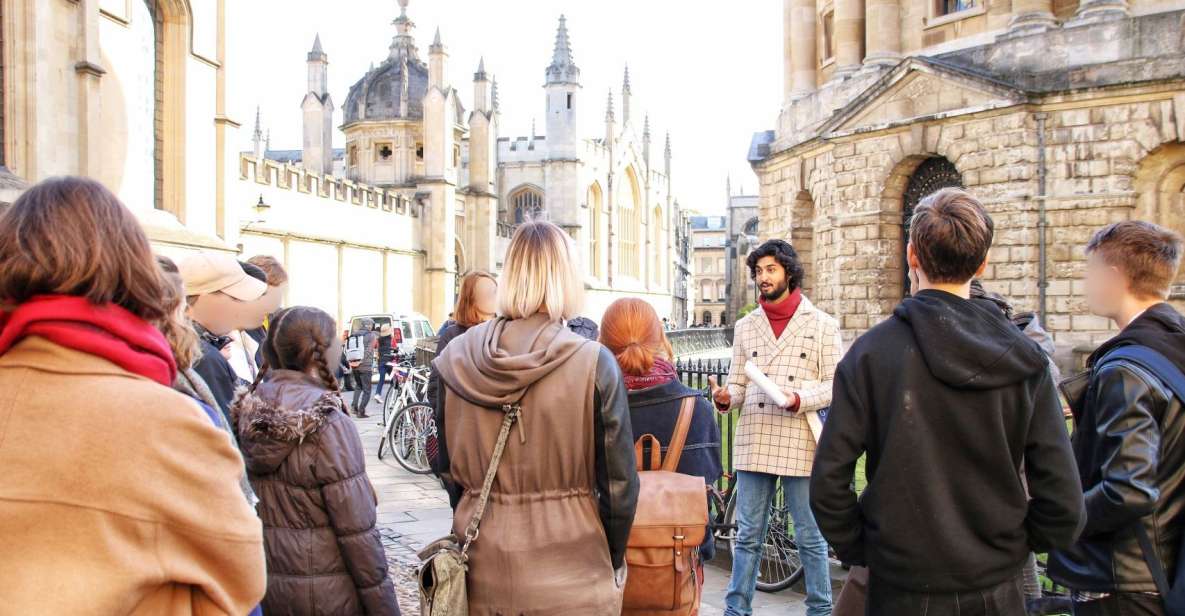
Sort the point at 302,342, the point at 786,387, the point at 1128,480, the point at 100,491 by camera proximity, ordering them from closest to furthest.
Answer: the point at 100,491
the point at 1128,480
the point at 302,342
the point at 786,387

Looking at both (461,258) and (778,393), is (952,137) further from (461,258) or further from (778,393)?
(461,258)

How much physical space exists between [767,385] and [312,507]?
216cm

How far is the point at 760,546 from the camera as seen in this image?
462 centimetres

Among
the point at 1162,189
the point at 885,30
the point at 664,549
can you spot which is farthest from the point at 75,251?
the point at 885,30

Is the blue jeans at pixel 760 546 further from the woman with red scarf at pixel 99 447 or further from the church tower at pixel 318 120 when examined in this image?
the church tower at pixel 318 120

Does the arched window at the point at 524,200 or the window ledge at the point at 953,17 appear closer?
the window ledge at the point at 953,17

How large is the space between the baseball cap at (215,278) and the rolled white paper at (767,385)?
2277 millimetres

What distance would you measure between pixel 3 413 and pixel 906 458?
2.17m

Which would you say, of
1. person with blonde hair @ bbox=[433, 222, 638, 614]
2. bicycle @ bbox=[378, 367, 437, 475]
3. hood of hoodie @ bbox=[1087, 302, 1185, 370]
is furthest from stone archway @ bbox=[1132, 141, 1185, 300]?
person with blonde hair @ bbox=[433, 222, 638, 614]

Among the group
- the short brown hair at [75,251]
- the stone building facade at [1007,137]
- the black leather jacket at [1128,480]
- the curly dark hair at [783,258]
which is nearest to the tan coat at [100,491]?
the short brown hair at [75,251]

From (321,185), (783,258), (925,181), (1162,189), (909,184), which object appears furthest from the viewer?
(321,185)

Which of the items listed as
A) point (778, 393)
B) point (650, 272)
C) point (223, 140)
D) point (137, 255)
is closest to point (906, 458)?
point (778, 393)

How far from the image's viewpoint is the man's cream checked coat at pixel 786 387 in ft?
15.0

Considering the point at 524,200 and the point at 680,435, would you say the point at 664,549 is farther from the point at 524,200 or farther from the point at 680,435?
the point at 524,200
